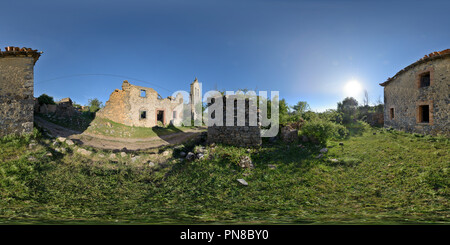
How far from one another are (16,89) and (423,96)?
980 inches

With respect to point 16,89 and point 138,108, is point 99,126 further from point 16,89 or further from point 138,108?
point 16,89

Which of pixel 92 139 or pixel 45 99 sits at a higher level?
pixel 45 99

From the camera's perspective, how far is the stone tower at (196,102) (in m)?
30.3

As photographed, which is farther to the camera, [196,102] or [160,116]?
[196,102]

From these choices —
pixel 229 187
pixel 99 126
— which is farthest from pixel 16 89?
pixel 229 187

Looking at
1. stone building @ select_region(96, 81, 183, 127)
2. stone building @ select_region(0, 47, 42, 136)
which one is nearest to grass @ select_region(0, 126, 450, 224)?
stone building @ select_region(0, 47, 42, 136)

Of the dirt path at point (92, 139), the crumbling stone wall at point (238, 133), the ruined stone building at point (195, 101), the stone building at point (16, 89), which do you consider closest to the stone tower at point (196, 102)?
the ruined stone building at point (195, 101)

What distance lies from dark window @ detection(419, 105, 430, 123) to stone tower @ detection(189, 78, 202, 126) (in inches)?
944

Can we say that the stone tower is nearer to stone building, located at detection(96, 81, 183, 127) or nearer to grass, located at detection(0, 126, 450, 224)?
stone building, located at detection(96, 81, 183, 127)

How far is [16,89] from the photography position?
30.7ft

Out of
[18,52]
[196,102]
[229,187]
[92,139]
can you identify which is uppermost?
[196,102]

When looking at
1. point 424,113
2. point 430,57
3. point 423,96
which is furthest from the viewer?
point 424,113

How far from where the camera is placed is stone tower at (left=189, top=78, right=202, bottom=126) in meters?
30.3

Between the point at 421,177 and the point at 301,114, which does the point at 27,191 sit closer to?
the point at 421,177
